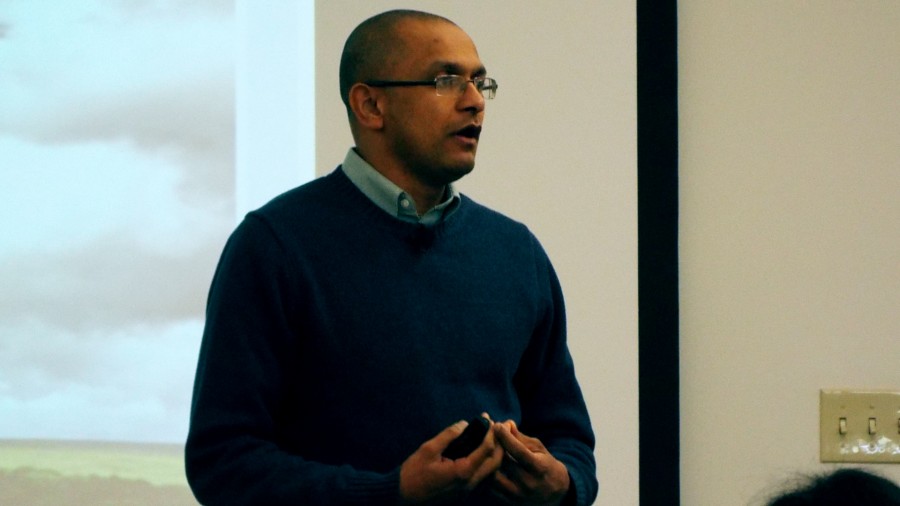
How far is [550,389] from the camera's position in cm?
158

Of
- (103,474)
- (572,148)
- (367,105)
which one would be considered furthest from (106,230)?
(572,148)

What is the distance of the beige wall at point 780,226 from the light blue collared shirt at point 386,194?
2.69ft

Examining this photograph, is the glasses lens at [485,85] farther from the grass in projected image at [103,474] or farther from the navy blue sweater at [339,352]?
the grass in projected image at [103,474]

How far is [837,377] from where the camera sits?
211cm

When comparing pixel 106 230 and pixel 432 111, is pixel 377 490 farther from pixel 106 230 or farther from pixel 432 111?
pixel 106 230

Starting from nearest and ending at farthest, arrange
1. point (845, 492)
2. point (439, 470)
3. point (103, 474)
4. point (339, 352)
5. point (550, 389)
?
point (845, 492) → point (439, 470) → point (339, 352) → point (550, 389) → point (103, 474)

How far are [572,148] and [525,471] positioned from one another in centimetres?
92

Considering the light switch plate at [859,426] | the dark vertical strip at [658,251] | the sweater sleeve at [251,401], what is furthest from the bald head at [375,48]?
the light switch plate at [859,426]

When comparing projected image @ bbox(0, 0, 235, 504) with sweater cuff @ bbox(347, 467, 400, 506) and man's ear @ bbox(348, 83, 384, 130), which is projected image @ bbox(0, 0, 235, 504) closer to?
man's ear @ bbox(348, 83, 384, 130)

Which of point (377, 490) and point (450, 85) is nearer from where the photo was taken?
point (377, 490)

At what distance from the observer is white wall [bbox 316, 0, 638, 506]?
82.6 inches

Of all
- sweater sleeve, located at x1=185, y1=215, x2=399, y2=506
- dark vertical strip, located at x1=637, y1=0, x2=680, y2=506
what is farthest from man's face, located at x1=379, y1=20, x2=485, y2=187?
dark vertical strip, located at x1=637, y1=0, x2=680, y2=506

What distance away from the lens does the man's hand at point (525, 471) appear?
4.26 feet

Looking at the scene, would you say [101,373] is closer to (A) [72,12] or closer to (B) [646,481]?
(A) [72,12]
